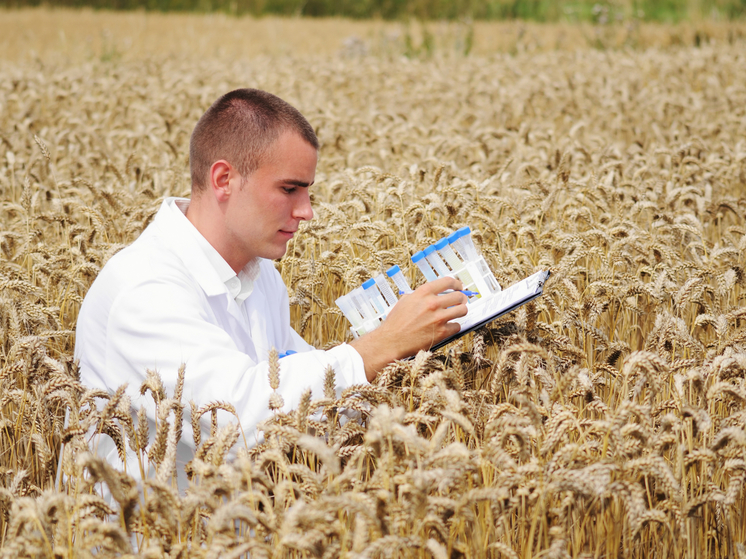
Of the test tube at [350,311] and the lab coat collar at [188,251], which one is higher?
the lab coat collar at [188,251]

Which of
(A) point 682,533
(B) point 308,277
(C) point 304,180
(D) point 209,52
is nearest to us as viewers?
(A) point 682,533

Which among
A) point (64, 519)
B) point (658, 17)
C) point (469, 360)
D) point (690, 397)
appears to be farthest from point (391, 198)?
point (658, 17)

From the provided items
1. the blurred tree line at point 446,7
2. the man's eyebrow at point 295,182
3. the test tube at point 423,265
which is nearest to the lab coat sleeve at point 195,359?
the test tube at point 423,265

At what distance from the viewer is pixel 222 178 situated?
9.18 feet

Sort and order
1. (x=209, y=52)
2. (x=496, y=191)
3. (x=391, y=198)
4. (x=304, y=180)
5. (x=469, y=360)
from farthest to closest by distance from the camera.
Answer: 1. (x=209, y=52)
2. (x=496, y=191)
3. (x=391, y=198)
4. (x=469, y=360)
5. (x=304, y=180)

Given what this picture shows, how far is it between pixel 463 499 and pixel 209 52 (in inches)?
633

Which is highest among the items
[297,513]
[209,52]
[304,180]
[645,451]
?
[209,52]

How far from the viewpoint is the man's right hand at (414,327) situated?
252 cm

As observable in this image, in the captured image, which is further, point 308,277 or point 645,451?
point 308,277

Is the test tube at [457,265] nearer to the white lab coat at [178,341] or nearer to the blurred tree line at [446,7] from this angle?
the white lab coat at [178,341]

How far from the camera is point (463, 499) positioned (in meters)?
1.74

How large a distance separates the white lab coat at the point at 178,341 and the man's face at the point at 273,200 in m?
0.18

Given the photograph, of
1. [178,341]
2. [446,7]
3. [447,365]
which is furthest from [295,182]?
[446,7]

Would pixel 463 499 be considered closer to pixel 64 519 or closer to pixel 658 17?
pixel 64 519
